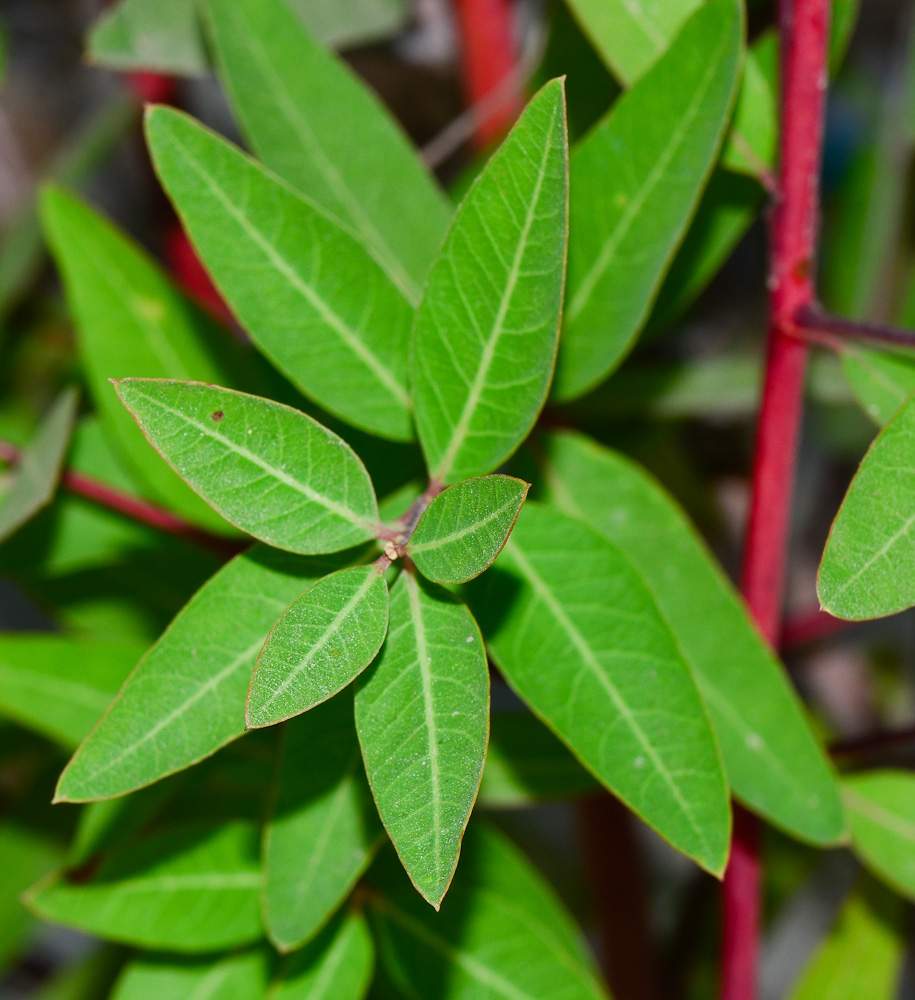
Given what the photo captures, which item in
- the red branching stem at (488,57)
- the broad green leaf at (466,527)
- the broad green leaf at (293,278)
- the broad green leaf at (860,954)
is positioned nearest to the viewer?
the broad green leaf at (466,527)

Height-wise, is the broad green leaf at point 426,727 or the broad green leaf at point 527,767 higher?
the broad green leaf at point 426,727

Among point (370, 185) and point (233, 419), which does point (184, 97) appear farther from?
point (233, 419)

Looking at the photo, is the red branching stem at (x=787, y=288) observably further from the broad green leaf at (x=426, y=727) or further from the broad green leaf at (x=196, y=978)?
the broad green leaf at (x=196, y=978)

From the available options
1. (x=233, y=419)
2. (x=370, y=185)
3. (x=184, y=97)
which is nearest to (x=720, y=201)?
(x=370, y=185)

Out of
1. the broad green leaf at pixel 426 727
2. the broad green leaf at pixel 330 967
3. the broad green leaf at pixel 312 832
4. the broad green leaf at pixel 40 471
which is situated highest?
the broad green leaf at pixel 40 471

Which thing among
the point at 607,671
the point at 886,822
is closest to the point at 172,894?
the point at 607,671

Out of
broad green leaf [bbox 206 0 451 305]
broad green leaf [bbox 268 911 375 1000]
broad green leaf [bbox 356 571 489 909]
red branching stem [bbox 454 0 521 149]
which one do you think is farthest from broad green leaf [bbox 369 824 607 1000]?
red branching stem [bbox 454 0 521 149]

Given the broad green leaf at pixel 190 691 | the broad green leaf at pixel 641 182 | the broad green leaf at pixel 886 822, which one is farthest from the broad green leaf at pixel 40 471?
the broad green leaf at pixel 886 822
